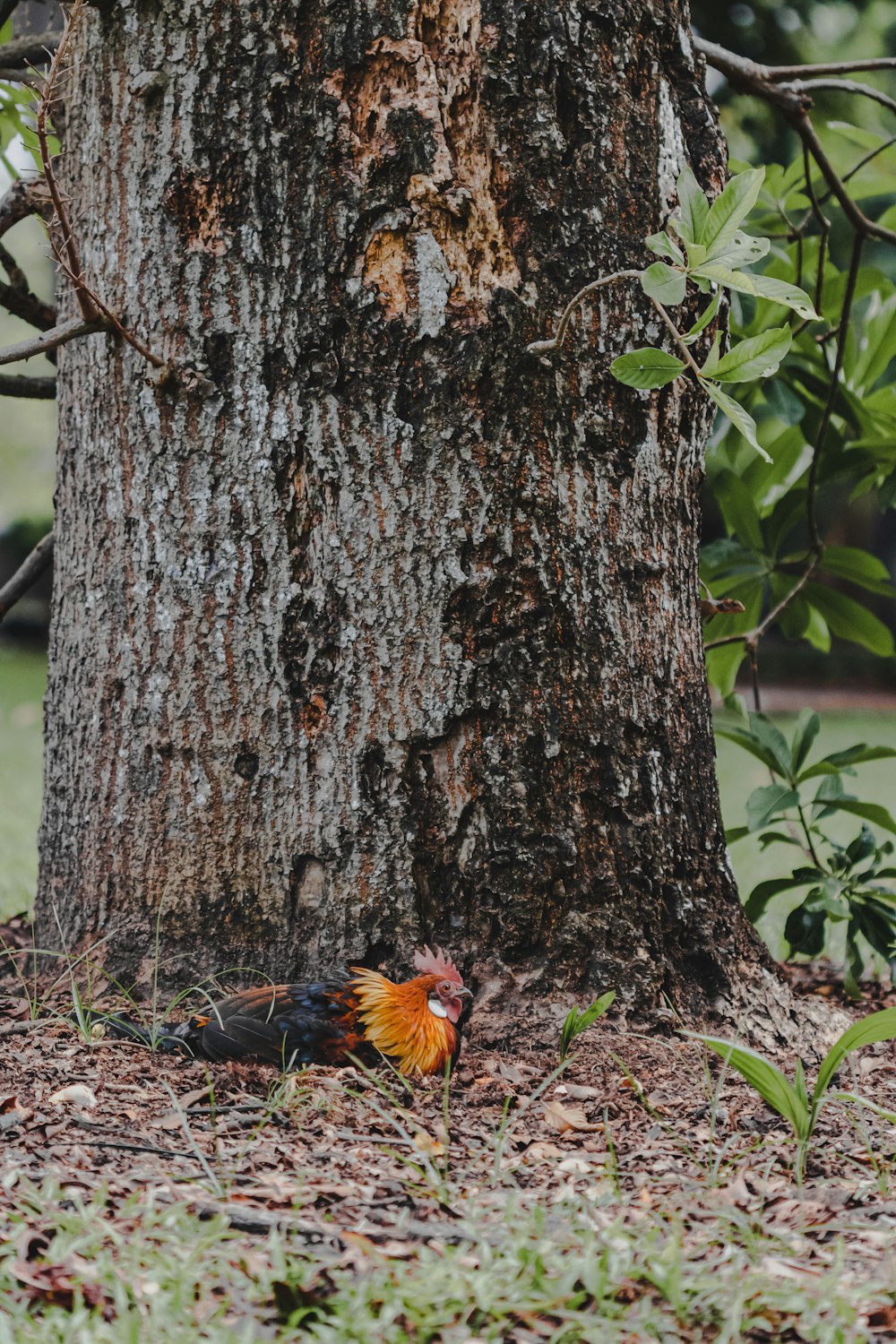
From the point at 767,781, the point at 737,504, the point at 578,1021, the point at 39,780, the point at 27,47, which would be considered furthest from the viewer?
the point at 767,781

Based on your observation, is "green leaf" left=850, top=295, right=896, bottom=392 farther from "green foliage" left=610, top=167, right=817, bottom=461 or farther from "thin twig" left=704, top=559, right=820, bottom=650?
"green foliage" left=610, top=167, right=817, bottom=461

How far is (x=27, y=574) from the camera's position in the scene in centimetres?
266

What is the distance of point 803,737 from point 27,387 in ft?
6.88

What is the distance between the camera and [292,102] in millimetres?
2086

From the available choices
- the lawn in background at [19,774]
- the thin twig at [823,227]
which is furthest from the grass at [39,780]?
the thin twig at [823,227]

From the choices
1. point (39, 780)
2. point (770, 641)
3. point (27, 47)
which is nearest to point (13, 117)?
point (27, 47)

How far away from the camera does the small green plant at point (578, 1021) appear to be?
1.92 meters

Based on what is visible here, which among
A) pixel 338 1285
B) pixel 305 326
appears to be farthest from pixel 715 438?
pixel 338 1285

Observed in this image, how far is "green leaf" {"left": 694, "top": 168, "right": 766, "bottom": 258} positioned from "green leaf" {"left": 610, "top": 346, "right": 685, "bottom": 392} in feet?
0.57

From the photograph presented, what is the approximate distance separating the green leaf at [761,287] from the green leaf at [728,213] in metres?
0.05

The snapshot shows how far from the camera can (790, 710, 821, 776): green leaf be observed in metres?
2.87

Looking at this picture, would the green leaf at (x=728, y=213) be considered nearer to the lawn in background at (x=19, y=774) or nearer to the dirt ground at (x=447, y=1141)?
the dirt ground at (x=447, y=1141)

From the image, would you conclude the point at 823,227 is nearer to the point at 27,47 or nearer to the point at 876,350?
the point at 876,350

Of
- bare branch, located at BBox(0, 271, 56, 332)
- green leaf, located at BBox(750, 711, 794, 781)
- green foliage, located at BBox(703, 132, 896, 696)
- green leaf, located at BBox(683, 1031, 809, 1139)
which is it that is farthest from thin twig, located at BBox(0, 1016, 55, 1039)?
green foliage, located at BBox(703, 132, 896, 696)
